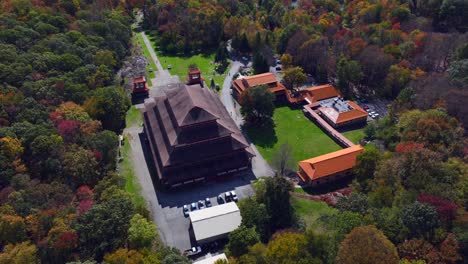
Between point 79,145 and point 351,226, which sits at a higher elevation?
Answer: point 79,145

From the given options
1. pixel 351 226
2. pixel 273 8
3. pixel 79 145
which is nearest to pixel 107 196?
pixel 79 145

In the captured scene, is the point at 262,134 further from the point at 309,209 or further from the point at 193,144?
the point at 309,209

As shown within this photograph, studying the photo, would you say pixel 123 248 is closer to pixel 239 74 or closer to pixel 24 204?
pixel 24 204

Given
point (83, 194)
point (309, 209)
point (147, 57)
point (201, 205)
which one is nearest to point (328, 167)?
point (309, 209)

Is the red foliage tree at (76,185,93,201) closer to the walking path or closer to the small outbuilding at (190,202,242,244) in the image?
the walking path

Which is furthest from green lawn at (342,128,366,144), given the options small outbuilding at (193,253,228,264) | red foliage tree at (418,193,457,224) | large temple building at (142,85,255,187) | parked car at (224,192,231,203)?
small outbuilding at (193,253,228,264)

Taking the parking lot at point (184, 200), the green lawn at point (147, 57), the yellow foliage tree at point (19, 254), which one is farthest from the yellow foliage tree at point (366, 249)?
the green lawn at point (147, 57)

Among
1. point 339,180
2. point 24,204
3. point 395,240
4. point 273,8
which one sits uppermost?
point 273,8
